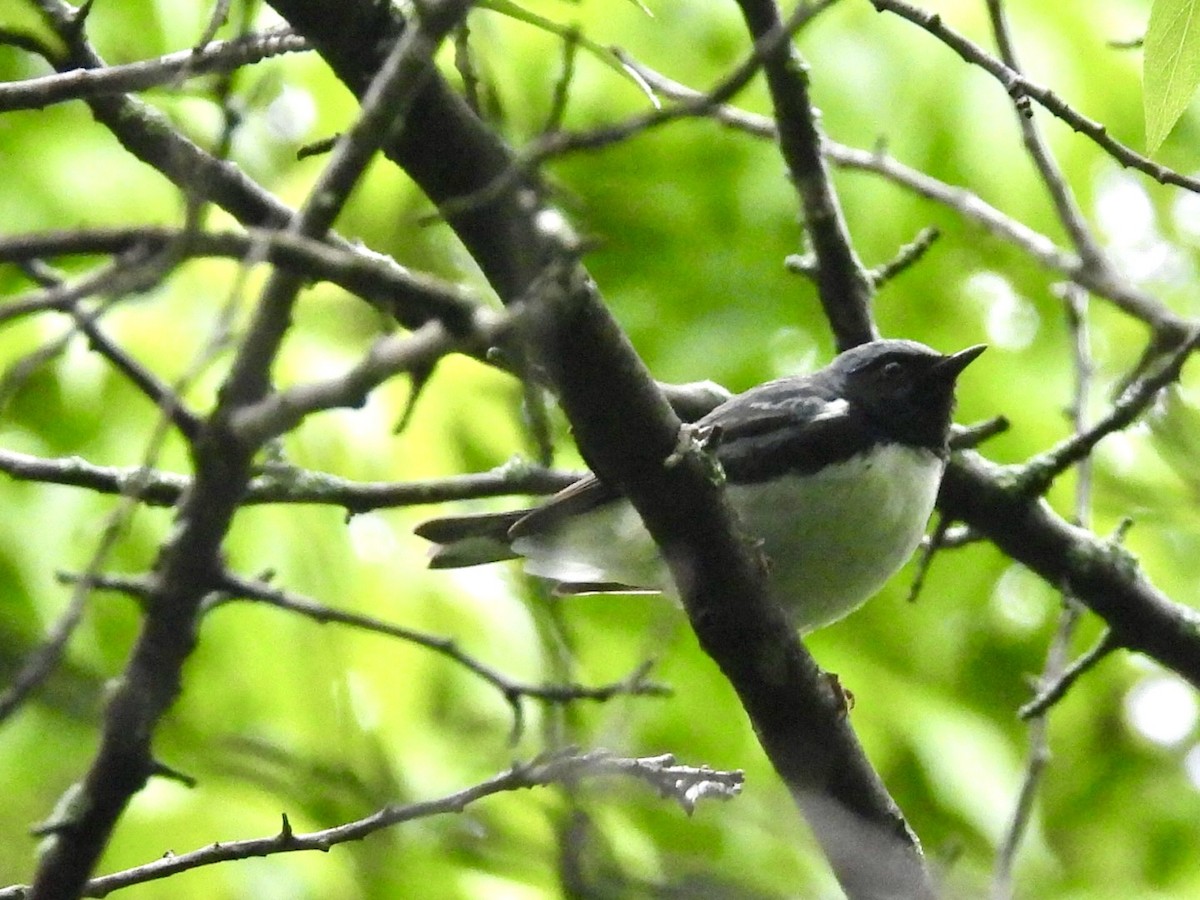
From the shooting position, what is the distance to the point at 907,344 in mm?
4188

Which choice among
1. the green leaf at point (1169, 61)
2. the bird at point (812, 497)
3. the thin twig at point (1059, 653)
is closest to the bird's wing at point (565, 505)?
the bird at point (812, 497)

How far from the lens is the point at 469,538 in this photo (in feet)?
12.7

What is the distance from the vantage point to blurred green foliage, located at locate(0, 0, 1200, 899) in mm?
3146

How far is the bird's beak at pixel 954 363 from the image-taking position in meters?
4.00

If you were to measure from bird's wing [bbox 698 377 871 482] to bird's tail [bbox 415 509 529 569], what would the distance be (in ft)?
2.11

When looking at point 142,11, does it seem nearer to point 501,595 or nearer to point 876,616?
point 501,595

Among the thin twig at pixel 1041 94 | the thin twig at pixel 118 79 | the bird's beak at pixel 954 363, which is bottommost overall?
the thin twig at pixel 118 79

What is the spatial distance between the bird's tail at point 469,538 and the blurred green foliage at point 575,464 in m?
Answer: 0.08

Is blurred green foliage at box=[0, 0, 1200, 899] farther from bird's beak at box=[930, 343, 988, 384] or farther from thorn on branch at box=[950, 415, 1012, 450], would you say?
thorn on branch at box=[950, 415, 1012, 450]

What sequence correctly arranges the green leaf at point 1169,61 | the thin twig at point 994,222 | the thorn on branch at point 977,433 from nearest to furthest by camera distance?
the green leaf at point 1169,61 → the thorn on branch at point 977,433 → the thin twig at point 994,222

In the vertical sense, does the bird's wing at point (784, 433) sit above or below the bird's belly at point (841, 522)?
above

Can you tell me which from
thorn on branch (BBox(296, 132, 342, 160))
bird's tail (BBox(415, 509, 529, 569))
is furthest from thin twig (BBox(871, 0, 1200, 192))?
bird's tail (BBox(415, 509, 529, 569))

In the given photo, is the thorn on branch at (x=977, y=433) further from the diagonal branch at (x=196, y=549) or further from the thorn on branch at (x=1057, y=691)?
the diagonal branch at (x=196, y=549)

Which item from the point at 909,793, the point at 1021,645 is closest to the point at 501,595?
the point at 909,793
